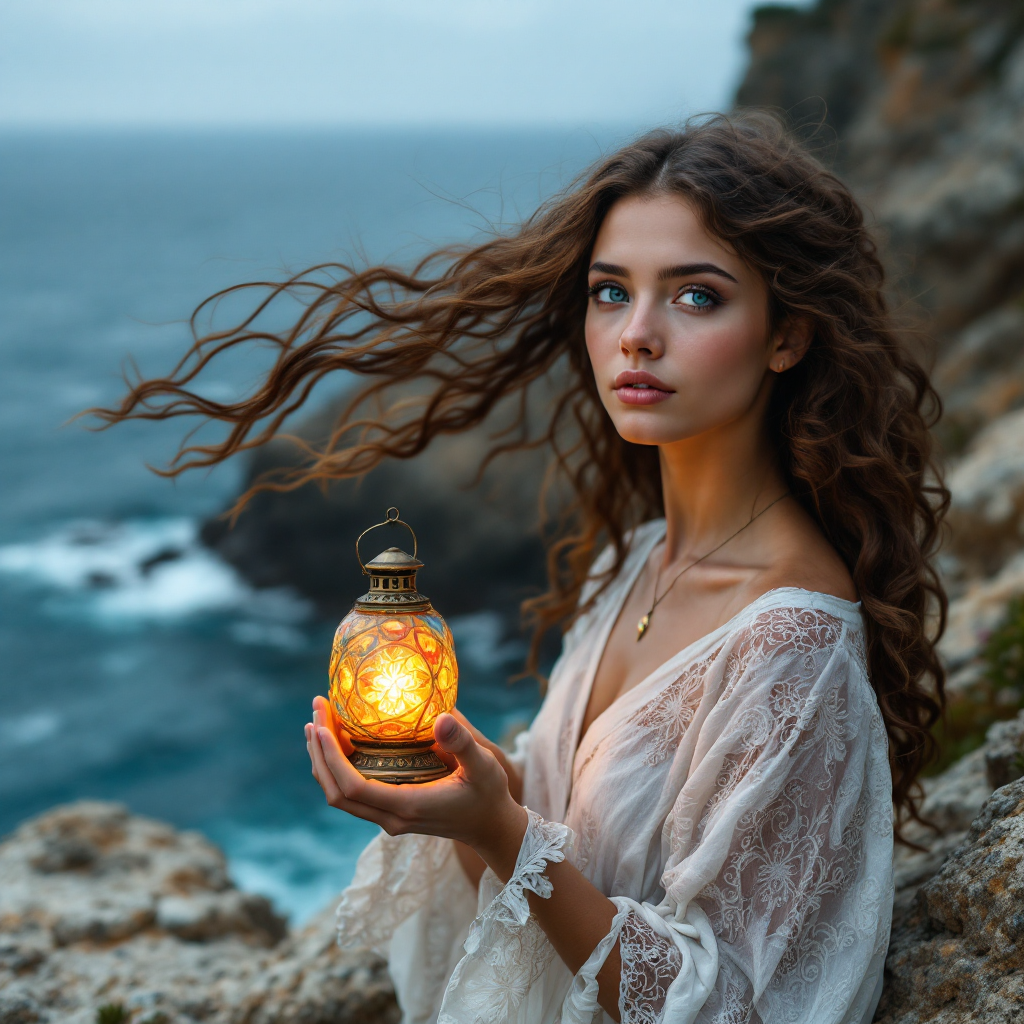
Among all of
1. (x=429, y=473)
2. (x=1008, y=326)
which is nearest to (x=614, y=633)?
(x=1008, y=326)

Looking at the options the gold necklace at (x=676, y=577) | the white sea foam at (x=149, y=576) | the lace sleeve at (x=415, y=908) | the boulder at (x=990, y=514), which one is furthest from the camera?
the white sea foam at (x=149, y=576)

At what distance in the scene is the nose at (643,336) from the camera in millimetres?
2355

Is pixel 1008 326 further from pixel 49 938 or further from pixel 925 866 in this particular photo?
pixel 49 938

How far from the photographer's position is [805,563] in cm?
242

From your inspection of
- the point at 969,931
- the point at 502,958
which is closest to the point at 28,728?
the point at 502,958

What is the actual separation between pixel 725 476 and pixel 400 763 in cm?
116

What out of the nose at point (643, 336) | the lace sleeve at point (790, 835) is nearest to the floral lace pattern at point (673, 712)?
the lace sleeve at point (790, 835)

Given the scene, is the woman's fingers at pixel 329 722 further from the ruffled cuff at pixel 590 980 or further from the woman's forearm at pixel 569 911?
the ruffled cuff at pixel 590 980

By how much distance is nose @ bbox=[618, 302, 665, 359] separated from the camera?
2355mm

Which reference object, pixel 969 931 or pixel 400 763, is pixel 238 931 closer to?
pixel 400 763

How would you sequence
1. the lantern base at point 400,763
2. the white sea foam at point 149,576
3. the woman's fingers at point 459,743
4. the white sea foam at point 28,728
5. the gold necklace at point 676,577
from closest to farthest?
1. the woman's fingers at point 459,743
2. the lantern base at point 400,763
3. the gold necklace at point 676,577
4. the white sea foam at point 28,728
5. the white sea foam at point 149,576

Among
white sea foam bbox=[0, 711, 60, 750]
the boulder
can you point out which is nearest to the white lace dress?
the boulder

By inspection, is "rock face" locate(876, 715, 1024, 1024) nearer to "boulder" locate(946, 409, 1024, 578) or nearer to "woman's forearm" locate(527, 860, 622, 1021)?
"woman's forearm" locate(527, 860, 622, 1021)

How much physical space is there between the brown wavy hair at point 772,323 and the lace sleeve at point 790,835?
31 cm
